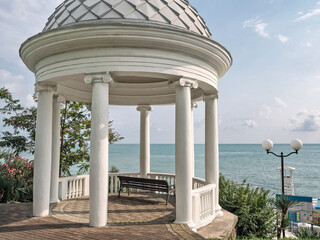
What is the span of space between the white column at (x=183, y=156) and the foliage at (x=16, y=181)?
8.93 meters

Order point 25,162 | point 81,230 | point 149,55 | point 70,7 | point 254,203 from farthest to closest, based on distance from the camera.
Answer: point 25,162
point 254,203
point 70,7
point 149,55
point 81,230

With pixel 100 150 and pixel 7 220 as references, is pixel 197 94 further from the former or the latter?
pixel 7 220

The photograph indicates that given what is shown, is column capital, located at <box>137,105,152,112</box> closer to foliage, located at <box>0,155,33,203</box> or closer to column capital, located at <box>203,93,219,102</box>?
column capital, located at <box>203,93,219,102</box>

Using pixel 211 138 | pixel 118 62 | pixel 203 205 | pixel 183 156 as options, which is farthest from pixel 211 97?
pixel 118 62

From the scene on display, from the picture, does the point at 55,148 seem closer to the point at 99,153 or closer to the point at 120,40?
the point at 99,153

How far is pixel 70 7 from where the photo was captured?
32.8ft

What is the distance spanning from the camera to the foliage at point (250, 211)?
39.3 feet

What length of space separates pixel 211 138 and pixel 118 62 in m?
5.44

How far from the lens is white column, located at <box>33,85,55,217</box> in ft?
31.2

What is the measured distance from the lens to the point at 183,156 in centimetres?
870

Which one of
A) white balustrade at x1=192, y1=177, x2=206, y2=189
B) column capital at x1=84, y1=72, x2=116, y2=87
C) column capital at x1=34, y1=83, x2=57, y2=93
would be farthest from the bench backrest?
column capital at x1=34, y1=83, x2=57, y2=93

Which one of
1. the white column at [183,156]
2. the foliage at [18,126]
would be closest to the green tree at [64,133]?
the foliage at [18,126]

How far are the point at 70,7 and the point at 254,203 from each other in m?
11.5

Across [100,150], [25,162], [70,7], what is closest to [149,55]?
[100,150]
